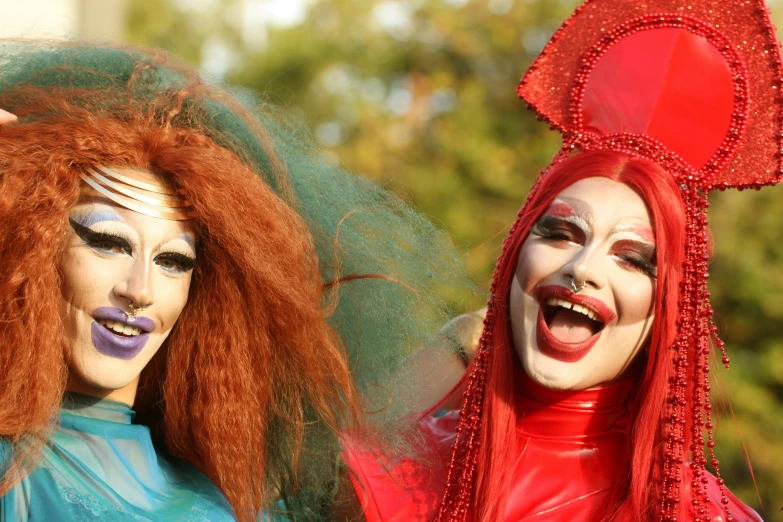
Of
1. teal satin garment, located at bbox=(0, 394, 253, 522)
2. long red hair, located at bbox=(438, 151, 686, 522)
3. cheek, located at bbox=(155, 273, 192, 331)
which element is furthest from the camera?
long red hair, located at bbox=(438, 151, 686, 522)

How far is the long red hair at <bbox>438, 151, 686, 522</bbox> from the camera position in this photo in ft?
8.21

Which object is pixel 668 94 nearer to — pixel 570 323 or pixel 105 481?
pixel 570 323

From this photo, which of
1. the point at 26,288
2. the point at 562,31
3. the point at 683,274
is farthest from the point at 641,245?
the point at 26,288

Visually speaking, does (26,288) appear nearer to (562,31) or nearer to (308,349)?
(308,349)

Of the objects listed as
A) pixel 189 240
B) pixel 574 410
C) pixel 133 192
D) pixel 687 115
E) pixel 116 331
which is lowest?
pixel 574 410

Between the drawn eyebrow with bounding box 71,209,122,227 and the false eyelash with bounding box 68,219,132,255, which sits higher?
the drawn eyebrow with bounding box 71,209,122,227

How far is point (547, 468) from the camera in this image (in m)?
2.60

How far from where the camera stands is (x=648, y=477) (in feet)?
8.12

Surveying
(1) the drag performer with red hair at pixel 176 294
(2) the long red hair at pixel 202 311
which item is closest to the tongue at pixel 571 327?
(1) the drag performer with red hair at pixel 176 294

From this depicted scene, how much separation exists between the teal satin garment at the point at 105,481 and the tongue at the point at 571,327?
97 cm

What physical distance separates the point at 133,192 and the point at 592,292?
1.18 m

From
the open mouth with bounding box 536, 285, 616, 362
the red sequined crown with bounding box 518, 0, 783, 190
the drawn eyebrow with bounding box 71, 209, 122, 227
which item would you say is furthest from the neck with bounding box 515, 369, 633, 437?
the drawn eyebrow with bounding box 71, 209, 122, 227

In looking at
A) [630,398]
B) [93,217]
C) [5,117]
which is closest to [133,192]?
[93,217]

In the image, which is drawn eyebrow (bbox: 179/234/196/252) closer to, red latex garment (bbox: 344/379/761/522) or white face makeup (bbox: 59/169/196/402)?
white face makeup (bbox: 59/169/196/402)
